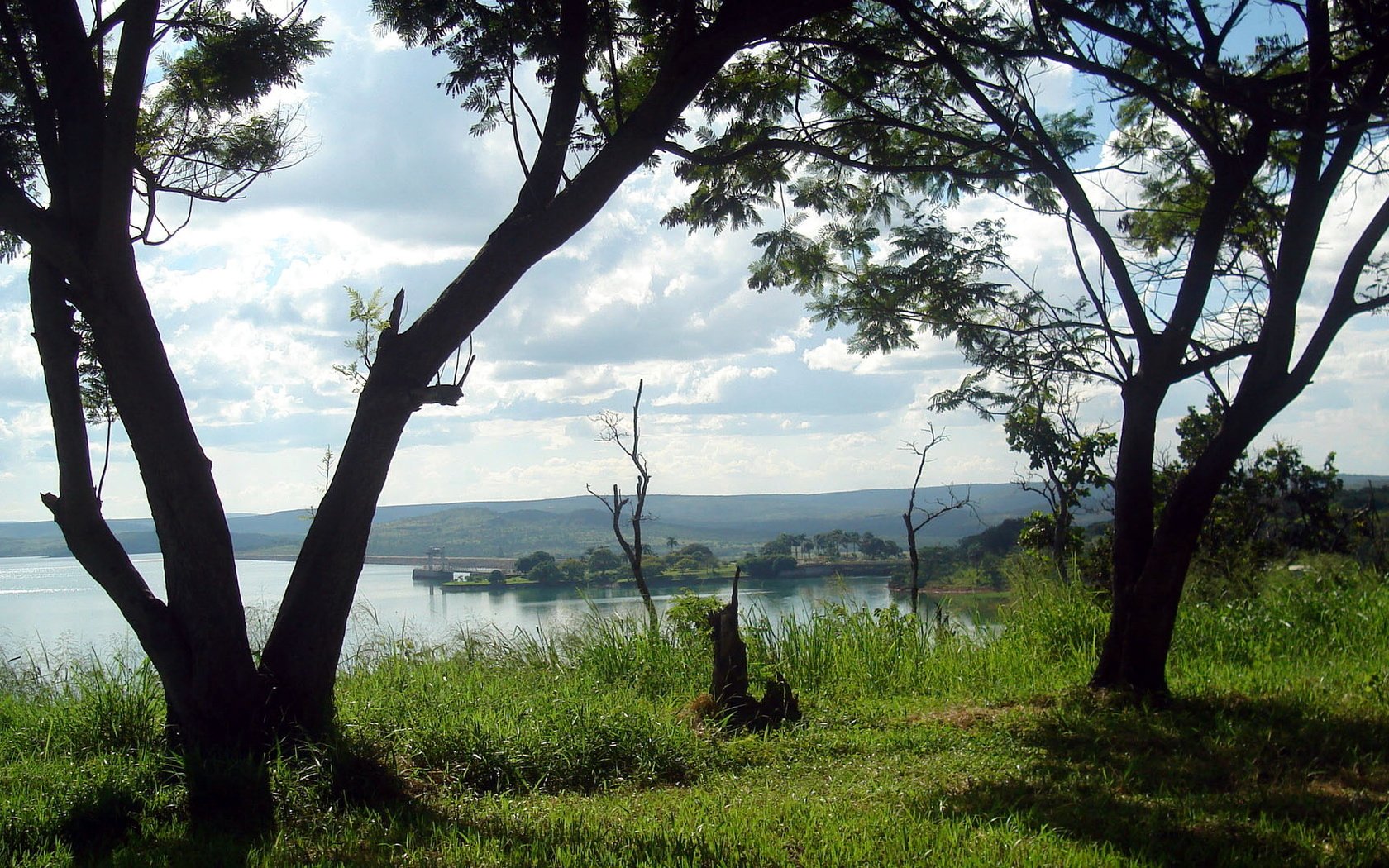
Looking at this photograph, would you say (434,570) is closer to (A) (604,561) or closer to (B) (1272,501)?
(A) (604,561)

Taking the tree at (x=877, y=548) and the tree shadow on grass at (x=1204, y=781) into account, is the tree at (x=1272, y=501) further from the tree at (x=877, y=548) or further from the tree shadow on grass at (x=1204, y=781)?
the tree shadow on grass at (x=1204, y=781)

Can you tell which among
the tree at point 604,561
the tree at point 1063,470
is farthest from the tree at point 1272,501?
the tree at point 604,561

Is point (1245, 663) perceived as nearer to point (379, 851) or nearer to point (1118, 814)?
point (1118, 814)

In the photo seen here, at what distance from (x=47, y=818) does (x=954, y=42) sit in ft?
21.3

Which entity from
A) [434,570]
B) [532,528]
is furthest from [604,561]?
[532,528]

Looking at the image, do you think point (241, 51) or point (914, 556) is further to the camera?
point (914, 556)

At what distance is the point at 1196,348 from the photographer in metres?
6.63

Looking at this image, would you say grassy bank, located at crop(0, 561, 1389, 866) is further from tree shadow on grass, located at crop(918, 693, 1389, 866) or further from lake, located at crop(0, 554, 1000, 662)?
lake, located at crop(0, 554, 1000, 662)

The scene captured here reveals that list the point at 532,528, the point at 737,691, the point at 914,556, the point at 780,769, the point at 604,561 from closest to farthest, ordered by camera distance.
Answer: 1. the point at 780,769
2. the point at 737,691
3. the point at 914,556
4. the point at 604,561
5. the point at 532,528

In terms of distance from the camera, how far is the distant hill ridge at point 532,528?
1894 centimetres

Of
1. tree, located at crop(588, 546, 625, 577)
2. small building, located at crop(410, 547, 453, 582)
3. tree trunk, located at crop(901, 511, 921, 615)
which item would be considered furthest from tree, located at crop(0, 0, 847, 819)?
small building, located at crop(410, 547, 453, 582)

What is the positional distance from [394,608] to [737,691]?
633cm

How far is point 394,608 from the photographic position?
38.1 feet

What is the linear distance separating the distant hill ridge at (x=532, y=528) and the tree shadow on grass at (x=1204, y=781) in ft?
23.2
